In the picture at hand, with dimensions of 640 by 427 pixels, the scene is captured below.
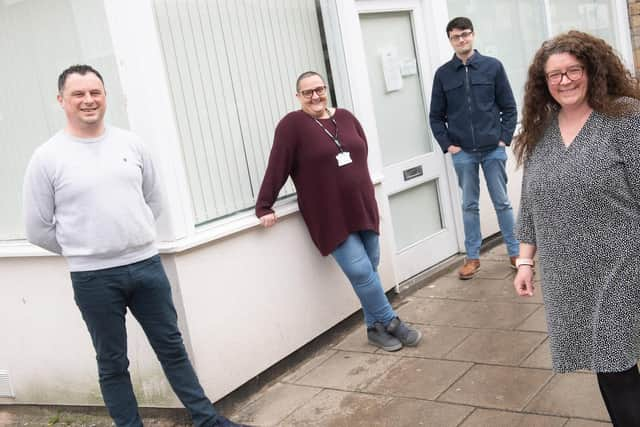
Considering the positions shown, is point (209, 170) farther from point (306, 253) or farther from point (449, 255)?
point (449, 255)

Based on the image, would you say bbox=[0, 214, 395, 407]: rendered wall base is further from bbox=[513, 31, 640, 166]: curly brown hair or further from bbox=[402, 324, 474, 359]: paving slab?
bbox=[513, 31, 640, 166]: curly brown hair

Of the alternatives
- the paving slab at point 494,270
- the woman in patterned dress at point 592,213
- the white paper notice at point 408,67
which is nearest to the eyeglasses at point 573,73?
the woman in patterned dress at point 592,213

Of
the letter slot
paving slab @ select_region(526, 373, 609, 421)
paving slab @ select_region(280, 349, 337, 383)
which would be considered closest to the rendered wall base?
paving slab @ select_region(280, 349, 337, 383)

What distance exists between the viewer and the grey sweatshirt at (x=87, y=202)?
337 centimetres

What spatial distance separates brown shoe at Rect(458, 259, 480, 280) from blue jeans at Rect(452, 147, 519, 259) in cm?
4

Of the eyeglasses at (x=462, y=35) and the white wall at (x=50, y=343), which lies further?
the eyeglasses at (x=462, y=35)

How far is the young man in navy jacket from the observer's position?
566 centimetres

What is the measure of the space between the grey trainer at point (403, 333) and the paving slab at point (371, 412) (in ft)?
2.34

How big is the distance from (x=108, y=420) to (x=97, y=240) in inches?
59.6

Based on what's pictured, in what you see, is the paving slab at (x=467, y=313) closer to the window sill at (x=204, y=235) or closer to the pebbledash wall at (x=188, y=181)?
the pebbledash wall at (x=188, y=181)

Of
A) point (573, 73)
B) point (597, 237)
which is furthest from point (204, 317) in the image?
point (573, 73)

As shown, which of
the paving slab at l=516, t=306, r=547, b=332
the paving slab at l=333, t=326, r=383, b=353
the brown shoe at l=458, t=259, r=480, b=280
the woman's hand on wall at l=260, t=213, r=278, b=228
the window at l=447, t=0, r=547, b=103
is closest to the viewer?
the woman's hand on wall at l=260, t=213, r=278, b=228

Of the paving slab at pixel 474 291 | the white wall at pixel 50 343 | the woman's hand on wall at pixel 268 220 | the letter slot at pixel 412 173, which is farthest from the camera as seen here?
the letter slot at pixel 412 173

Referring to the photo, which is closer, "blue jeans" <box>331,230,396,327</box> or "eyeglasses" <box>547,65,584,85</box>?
"eyeglasses" <box>547,65,584,85</box>
